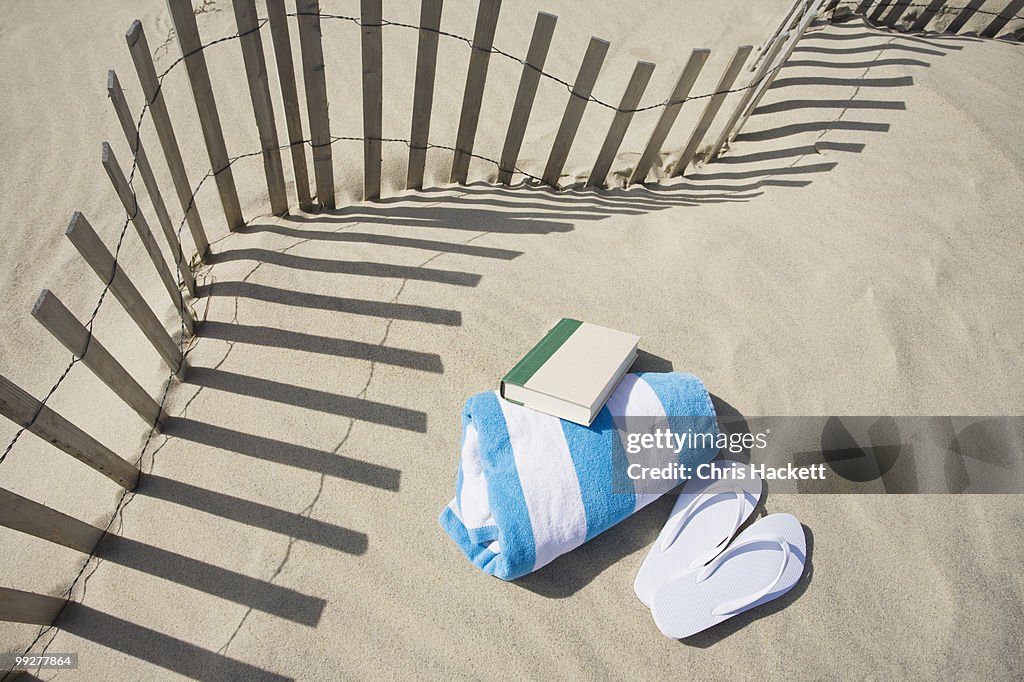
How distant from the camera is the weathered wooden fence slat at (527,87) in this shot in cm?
289

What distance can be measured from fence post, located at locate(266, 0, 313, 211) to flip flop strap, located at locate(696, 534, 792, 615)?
266 cm

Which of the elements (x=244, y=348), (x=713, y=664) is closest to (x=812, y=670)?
(x=713, y=664)

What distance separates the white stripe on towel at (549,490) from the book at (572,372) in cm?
10

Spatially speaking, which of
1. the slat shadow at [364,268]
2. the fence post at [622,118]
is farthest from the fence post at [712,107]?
the slat shadow at [364,268]

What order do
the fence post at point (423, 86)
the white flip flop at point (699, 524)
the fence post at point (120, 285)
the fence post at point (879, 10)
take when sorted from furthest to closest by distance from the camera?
the fence post at point (879, 10) < the fence post at point (423, 86) < the white flip flop at point (699, 524) < the fence post at point (120, 285)

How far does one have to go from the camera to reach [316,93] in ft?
9.27

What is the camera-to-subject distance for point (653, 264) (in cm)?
298

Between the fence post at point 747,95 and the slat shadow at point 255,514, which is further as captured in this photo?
the fence post at point 747,95

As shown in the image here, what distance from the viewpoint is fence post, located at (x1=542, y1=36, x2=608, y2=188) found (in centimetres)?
299

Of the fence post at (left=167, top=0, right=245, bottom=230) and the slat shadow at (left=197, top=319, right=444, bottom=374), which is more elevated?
the fence post at (left=167, top=0, right=245, bottom=230)

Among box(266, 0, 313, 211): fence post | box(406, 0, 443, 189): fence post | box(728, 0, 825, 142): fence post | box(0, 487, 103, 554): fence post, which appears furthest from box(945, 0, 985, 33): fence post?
box(0, 487, 103, 554): fence post

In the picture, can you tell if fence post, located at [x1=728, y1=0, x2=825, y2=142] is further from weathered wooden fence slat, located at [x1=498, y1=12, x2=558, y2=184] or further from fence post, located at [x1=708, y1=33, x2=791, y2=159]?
weathered wooden fence slat, located at [x1=498, y1=12, x2=558, y2=184]

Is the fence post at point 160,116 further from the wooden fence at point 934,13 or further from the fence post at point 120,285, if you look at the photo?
the wooden fence at point 934,13

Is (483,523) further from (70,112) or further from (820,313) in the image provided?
(70,112)
